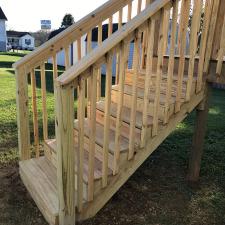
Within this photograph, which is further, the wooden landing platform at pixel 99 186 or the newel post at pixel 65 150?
the wooden landing platform at pixel 99 186

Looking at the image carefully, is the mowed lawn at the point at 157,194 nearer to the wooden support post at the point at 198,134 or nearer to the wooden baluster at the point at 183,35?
the wooden support post at the point at 198,134

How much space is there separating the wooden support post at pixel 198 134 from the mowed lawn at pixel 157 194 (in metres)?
0.15

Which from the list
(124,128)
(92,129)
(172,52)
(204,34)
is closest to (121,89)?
(92,129)

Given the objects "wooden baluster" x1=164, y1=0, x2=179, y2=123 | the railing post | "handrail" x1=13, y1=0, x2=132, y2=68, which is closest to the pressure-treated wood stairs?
"wooden baluster" x1=164, y1=0, x2=179, y2=123

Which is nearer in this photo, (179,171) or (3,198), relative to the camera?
(3,198)

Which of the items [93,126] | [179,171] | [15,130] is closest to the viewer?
[93,126]

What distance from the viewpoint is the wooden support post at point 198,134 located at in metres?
2.99

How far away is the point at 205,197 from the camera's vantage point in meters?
3.04

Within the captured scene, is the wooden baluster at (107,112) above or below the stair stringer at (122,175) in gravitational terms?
above

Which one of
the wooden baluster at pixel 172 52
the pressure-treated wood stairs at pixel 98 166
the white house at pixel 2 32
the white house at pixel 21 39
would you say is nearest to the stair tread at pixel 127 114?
the pressure-treated wood stairs at pixel 98 166

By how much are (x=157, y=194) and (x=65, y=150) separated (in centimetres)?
149

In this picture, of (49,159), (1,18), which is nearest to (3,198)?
(49,159)

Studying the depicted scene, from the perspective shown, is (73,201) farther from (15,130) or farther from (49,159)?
(15,130)

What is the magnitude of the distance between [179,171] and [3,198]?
84.9 inches
